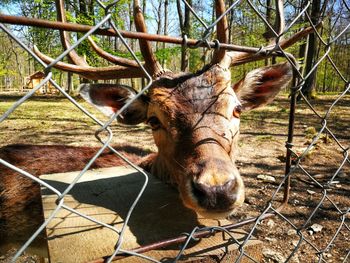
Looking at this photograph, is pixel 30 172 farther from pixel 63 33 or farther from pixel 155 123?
pixel 63 33

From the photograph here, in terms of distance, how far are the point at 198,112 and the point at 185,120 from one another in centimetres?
11

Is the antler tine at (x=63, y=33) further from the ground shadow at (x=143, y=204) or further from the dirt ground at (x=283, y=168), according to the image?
the dirt ground at (x=283, y=168)

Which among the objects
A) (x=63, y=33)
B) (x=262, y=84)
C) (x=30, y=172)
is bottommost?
(x=30, y=172)

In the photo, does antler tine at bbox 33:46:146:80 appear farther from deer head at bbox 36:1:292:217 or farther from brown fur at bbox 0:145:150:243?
brown fur at bbox 0:145:150:243

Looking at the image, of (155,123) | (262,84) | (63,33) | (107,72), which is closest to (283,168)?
(262,84)

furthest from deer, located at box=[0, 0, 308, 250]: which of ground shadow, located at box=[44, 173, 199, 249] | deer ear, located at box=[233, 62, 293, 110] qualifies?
ground shadow, located at box=[44, 173, 199, 249]

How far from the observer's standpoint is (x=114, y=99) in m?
2.98

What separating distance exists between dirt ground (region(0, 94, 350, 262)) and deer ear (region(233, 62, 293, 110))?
1.62ft

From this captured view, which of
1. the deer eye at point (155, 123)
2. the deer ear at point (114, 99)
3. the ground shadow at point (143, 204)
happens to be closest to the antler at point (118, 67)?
the deer ear at point (114, 99)

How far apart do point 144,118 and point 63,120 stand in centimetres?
911

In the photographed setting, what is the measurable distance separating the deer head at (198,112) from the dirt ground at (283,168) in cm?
40

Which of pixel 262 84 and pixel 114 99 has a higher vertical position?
pixel 262 84

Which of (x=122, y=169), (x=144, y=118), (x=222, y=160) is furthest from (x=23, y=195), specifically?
(x=222, y=160)

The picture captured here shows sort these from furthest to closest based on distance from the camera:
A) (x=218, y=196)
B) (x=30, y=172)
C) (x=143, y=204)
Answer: (x=30, y=172) < (x=143, y=204) < (x=218, y=196)
